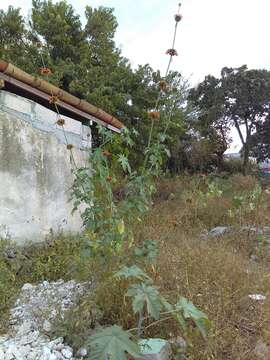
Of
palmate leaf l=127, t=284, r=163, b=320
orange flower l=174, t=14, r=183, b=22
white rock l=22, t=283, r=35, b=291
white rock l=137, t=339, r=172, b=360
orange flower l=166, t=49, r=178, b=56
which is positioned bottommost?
white rock l=137, t=339, r=172, b=360

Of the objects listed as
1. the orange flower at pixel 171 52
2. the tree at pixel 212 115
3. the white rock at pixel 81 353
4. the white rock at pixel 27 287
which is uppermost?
the tree at pixel 212 115

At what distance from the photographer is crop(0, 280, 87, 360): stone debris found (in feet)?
9.06

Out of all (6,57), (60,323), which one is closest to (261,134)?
(6,57)

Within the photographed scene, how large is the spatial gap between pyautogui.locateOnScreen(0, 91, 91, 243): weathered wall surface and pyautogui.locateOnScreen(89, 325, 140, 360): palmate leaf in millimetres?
2493

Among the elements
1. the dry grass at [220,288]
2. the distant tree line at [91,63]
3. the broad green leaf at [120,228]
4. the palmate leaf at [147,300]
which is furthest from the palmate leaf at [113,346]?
the distant tree line at [91,63]

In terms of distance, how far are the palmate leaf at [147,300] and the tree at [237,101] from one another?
51.6 feet

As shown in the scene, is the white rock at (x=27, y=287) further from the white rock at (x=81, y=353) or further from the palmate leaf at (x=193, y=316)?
the palmate leaf at (x=193, y=316)

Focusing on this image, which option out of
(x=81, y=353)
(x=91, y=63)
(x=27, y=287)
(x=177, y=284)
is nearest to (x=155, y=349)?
(x=81, y=353)

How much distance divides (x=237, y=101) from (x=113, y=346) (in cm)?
1690

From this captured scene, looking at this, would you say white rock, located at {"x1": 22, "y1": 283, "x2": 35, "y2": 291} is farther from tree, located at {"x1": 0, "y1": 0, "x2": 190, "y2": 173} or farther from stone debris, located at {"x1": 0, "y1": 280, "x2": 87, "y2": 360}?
tree, located at {"x1": 0, "y1": 0, "x2": 190, "y2": 173}

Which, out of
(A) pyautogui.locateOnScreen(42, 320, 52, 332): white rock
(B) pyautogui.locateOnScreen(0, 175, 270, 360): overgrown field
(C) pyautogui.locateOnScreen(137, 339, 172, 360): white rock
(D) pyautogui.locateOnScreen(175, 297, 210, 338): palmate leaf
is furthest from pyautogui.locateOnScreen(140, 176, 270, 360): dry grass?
(A) pyautogui.locateOnScreen(42, 320, 52, 332): white rock

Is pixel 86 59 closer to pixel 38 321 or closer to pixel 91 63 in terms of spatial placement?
pixel 91 63

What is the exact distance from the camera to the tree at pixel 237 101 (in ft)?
57.6

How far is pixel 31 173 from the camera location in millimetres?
5184
